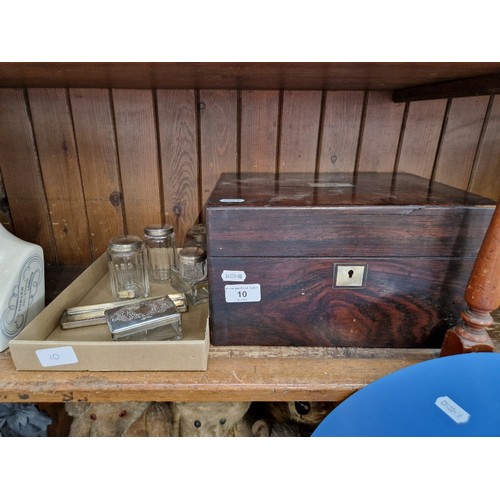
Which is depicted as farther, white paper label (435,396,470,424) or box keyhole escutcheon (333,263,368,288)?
box keyhole escutcheon (333,263,368,288)

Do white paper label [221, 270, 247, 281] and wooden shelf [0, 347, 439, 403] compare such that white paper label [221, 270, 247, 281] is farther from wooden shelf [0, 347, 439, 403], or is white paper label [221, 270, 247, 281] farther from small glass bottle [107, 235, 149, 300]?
small glass bottle [107, 235, 149, 300]

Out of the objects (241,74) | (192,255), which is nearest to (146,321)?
(192,255)

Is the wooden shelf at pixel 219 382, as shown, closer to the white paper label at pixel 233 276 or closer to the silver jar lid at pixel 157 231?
the white paper label at pixel 233 276

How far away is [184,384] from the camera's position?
56 centimetres

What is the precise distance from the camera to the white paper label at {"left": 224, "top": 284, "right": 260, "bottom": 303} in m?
0.60

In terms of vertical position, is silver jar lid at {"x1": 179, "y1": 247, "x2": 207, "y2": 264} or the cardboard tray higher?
silver jar lid at {"x1": 179, "y1": 247, "x2": 207, "y2": 264}

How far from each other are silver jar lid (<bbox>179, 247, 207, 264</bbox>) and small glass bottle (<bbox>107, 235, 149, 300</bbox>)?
0.33ft

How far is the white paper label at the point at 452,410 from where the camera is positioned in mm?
442

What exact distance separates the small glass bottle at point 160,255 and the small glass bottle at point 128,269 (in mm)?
70

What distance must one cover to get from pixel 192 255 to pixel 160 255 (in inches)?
6.8

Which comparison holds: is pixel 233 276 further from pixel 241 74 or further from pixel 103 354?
pixel 241 74

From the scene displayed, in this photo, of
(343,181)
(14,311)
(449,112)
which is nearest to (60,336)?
(14,311)

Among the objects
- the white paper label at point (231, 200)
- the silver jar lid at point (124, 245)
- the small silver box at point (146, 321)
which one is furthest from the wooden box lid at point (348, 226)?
the silver jar lid at point (124, 245)

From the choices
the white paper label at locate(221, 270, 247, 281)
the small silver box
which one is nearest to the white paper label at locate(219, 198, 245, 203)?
the white paper label at locate(221, 270, 247, 281)
